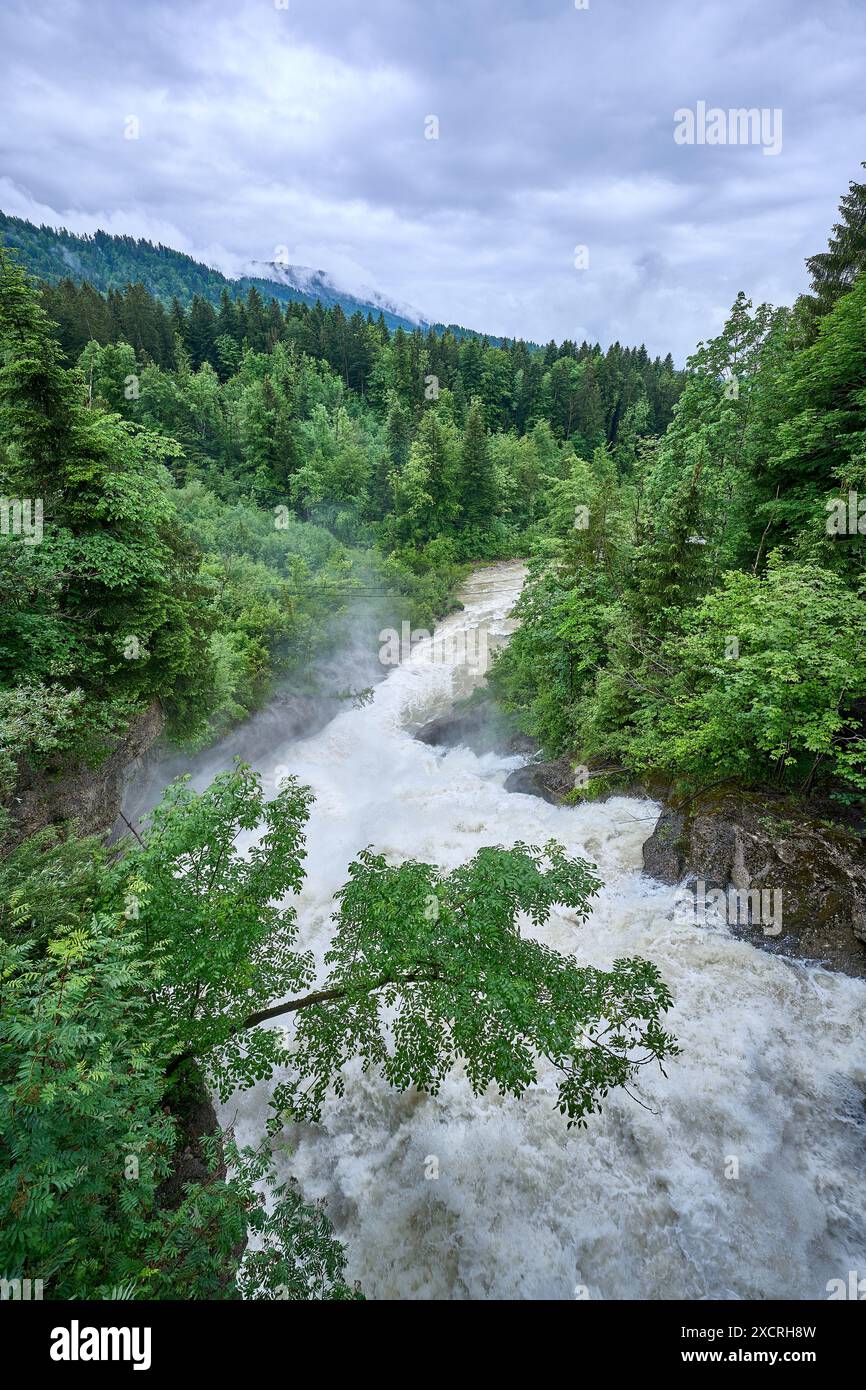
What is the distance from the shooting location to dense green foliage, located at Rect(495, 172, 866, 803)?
31.0 feet

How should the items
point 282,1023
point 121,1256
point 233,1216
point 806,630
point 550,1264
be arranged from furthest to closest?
point 282,1023, point 806,630, point 550,1264, point 233,1216, point 121,1256

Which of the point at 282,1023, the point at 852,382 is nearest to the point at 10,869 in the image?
the point at 282,1023

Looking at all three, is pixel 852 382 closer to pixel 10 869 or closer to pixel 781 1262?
pixel 781 1262

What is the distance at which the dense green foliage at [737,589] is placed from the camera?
9.44 meters

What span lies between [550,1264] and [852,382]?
18733 mm

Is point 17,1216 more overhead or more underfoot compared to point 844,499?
more underfoot

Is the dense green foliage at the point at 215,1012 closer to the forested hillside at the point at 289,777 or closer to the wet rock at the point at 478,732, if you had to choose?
the forested hillside at the point at 289,777

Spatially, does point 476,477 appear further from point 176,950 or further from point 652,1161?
point 652,1161

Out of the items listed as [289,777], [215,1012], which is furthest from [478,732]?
[215,1012]

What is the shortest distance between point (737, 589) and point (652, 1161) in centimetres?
1011

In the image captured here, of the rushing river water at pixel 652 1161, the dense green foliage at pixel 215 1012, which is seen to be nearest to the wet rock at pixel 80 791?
the dense green foliage at pixel 215 1012

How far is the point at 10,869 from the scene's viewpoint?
6402 millimetres

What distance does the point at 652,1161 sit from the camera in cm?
756

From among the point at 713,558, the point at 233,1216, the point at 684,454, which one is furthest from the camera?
the point at 684,454
